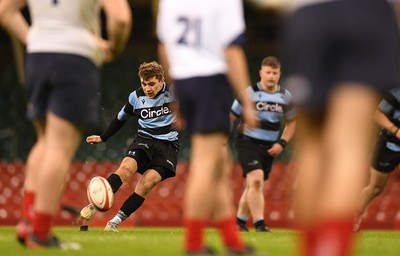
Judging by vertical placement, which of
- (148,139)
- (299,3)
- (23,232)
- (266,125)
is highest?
(299,3)

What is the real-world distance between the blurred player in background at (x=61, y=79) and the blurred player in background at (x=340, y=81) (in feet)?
7.74

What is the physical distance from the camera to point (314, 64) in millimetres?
3869

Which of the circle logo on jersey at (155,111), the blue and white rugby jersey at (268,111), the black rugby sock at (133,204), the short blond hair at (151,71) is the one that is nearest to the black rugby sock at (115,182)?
the black rugby sock at (133,204)

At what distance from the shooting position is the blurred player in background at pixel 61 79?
611 centimetres

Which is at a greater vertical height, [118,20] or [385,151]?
[118,20]

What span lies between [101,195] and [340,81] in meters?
6.89

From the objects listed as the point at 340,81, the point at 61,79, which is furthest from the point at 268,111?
the point at 340,81

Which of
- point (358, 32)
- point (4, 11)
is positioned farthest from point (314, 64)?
point (4, 11)

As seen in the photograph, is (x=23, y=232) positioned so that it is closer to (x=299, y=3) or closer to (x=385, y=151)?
(x=299, y=3)

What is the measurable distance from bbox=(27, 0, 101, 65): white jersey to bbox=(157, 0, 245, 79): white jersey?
739 mm

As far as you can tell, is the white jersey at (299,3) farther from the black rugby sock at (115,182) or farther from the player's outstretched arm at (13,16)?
the black rugby sock at (115,182)

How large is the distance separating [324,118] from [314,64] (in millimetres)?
273

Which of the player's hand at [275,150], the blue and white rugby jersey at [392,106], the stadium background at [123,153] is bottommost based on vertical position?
the stadium background at [123,153]

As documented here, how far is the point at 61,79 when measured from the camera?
20.4 ft
